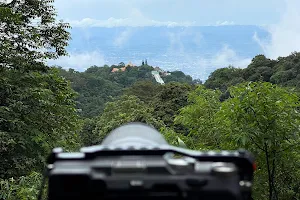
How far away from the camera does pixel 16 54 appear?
27.2 feet

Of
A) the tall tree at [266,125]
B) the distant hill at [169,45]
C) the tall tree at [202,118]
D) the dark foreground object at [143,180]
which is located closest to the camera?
the dark foreground object at [143,180]

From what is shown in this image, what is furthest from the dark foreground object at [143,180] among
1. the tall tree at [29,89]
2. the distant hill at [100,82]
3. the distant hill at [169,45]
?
the distant hill at [169,45]

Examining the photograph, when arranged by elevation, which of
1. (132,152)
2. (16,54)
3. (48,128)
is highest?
(16,54)

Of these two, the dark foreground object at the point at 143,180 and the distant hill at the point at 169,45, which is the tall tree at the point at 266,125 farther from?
the distant hill at the point at 169,45

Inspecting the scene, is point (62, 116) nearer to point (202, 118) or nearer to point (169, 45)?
point (202, 118)

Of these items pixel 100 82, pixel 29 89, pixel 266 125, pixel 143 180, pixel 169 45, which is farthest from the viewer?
pixel 169 45

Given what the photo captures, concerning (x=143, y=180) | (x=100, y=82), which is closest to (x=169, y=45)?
(x=100, y=82)

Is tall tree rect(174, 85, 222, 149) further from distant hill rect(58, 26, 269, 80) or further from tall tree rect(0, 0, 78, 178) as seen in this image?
distant hill rect(58, 26, 269, 80)

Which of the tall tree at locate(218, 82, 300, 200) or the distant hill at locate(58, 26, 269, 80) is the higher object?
the distant hill at locate(58, 26, 269, 80)

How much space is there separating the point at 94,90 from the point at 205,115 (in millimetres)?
45303

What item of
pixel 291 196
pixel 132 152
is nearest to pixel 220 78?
pixel 291 196

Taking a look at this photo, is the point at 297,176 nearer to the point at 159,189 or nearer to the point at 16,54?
the point at 159,189

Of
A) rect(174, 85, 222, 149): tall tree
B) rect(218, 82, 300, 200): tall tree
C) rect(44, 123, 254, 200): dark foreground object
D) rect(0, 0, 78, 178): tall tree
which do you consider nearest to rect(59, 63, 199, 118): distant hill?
rect(0, 0, 78, 178): tall tree

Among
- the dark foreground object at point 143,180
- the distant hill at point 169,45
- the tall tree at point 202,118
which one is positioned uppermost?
the distant hill at point 169,45
